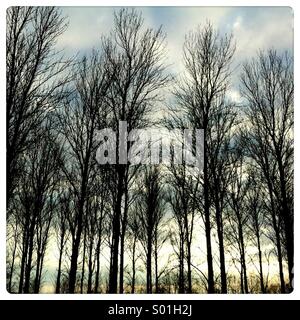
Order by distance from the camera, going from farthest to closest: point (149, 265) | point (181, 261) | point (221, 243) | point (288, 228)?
1. point (149, 265)
2. point (181, 261)
3. point (221, 243)
4. point (288, 228)

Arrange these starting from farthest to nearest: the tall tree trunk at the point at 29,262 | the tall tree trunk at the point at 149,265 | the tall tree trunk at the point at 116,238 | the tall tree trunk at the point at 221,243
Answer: the tall tree trunk at the point at 116,238 → the tall tree trunk at the point at 221,243 → the tall tree trunk at the point at 149,265 → the tall tree trunk at the point at 29,262

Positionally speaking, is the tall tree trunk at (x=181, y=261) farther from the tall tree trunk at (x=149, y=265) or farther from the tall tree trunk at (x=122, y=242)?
the tall tree trunk at (x=122, y=242)

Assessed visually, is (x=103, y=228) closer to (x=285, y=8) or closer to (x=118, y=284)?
(x=118, y=284)

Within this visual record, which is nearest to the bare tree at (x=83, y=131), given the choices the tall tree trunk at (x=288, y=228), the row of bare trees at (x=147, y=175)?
the row of bare trees at (x=147, y=175)

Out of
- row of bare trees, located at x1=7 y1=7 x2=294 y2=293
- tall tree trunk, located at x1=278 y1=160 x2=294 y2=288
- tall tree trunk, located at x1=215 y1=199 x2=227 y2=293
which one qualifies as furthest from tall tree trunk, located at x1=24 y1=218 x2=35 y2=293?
tall tree trunk, located at x1=278 y1=160 x2=294 y2=288

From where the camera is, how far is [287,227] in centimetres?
403

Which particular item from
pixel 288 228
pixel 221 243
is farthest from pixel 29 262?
pixel 288 228
